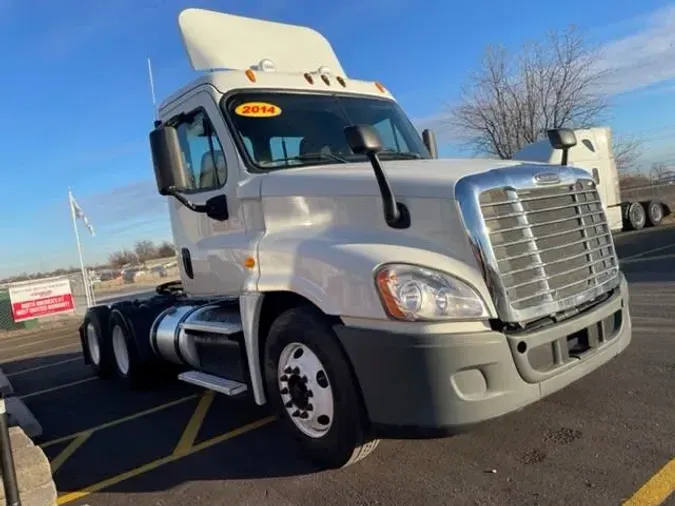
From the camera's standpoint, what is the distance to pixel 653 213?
76.1 ft

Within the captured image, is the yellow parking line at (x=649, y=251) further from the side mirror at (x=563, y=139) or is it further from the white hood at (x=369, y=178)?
the white hood at (x=369, y=178)

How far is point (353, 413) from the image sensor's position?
373cm

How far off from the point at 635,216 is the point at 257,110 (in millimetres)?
20653

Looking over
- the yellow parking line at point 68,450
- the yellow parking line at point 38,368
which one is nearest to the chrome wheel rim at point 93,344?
the yellow parking line at point 68,450

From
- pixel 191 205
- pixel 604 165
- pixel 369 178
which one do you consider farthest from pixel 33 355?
pixel 604 165

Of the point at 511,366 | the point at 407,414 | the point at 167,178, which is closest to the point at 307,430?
the point at 407,414

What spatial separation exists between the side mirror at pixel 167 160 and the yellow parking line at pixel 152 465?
205cm

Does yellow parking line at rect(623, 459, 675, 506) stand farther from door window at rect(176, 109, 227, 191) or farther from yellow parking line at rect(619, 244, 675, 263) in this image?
yellow parking line at rect(619, 244, 675, 263)

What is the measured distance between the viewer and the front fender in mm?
3549

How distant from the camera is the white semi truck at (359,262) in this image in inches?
136

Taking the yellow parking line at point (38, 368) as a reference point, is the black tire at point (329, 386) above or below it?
above

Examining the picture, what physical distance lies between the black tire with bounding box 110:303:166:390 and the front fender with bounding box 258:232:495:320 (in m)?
3.09

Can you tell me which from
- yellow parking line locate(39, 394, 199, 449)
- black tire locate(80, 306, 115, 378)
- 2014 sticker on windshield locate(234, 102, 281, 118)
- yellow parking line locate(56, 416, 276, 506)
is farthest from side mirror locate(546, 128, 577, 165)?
black tire locate(80, 306, 115, 378)

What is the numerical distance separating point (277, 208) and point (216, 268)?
1.07 m
